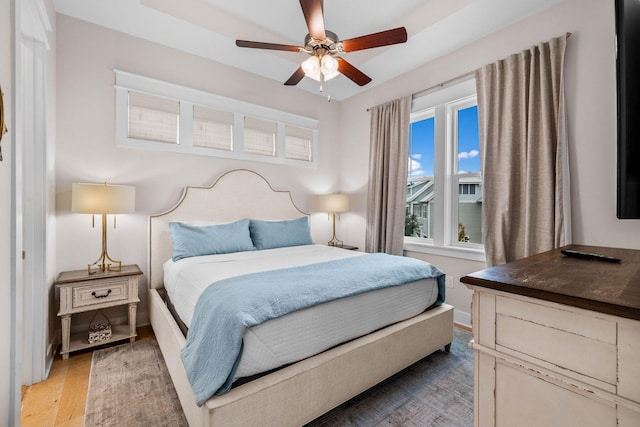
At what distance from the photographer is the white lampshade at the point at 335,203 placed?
3.84 m

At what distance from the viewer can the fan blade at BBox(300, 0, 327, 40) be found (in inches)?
68.7

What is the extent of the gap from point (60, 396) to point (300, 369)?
161 centimetres

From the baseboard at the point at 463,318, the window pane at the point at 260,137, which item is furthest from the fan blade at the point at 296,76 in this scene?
the baseboard at the point at 463,318

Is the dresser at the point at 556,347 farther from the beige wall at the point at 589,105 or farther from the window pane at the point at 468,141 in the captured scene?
the window pane at the point at 468,141

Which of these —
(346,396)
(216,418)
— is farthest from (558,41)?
(216,418)

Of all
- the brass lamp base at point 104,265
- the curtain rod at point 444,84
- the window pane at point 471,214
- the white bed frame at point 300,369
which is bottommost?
the white bed frame at point 300,369

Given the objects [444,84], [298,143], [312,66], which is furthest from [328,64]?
[298,143]

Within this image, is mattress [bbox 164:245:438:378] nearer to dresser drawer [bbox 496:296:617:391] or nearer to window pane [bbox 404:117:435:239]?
dresser drawer [bbox 496:296:617:391]

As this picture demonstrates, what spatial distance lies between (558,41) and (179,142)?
137 inches

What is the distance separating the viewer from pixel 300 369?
4.58 feet

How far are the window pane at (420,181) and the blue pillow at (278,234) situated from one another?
1.33 metres

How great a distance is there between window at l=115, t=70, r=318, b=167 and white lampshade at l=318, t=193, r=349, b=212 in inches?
23.0

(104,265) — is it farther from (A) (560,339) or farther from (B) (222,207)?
(A) (560,339)

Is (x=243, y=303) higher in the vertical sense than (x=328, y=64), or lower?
lower
